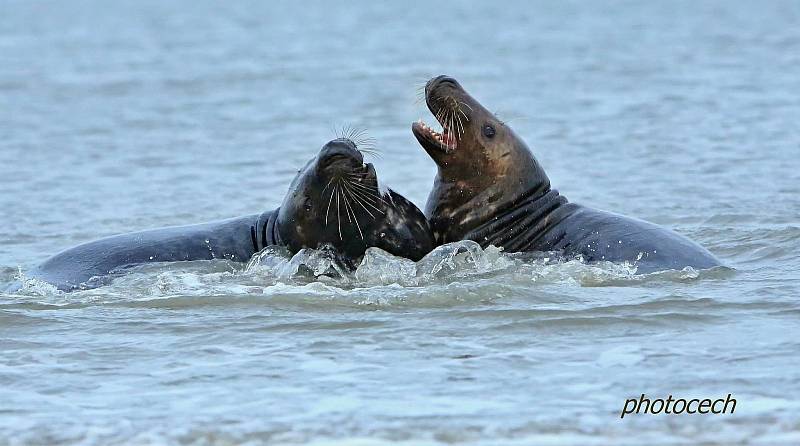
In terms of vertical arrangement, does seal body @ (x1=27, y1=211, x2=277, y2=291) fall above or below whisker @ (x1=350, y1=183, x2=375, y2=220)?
below

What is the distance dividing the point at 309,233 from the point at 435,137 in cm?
118

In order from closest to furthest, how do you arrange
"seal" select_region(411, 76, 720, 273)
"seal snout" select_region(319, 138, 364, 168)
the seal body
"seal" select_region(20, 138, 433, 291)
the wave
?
1. the wave
2. "seal snout" select_region(319, 138, 364, 168)
3. "seal" select_region(20, 138, 433, 291)
4. the seal body
5. "seal" select_region(411, 76, 720, 273)

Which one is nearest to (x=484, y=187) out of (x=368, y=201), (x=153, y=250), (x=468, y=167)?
(x=468, y=167)

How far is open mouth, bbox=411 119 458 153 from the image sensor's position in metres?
10.1

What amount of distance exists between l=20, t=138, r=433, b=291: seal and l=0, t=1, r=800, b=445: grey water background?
21 centimetres

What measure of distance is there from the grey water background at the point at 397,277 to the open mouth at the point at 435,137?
90 centimetres

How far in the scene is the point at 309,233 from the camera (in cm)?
960

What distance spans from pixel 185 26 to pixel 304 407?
3795cm

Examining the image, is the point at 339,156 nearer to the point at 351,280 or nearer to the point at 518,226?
the point at 351,280

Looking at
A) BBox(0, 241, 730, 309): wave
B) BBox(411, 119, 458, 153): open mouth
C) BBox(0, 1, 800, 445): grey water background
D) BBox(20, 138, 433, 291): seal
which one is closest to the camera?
BBox(0, 1, 800, 445): grey water background

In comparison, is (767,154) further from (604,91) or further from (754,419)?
(754,419)

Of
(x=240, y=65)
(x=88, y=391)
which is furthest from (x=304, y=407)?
(x=240, y=65)

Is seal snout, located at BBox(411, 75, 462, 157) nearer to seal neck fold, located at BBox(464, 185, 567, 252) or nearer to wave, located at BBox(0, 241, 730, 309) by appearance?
seal neck fold, located at BBox(464, 185, 567, 252)

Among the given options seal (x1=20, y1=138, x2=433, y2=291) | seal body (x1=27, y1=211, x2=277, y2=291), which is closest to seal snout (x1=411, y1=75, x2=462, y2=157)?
seal (x1=20, y1=138, x2=433, y2=291)
